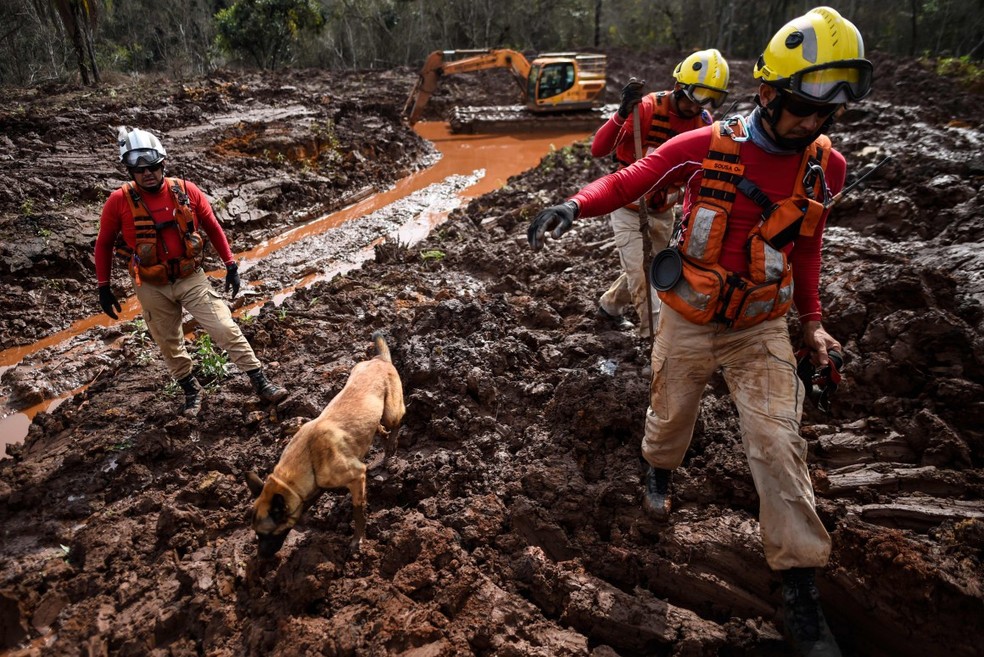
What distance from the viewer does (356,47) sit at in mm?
25891

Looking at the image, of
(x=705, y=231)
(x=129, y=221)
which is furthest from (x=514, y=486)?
(x=129, y=221)

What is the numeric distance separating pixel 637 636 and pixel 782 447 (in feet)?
3.78

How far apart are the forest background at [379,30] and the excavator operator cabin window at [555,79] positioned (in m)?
11.1

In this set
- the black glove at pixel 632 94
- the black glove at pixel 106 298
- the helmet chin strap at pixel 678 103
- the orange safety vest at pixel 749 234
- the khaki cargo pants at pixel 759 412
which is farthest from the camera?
the black glove at pixel 106 298

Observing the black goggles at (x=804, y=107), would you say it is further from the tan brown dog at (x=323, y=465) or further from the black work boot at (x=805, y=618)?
the tan brown dog at (x=323, y=465)

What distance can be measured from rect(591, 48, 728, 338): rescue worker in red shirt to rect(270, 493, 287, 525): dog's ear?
267 centimetres

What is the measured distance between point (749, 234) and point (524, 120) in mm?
14493

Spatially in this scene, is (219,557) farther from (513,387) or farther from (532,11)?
(532,11)

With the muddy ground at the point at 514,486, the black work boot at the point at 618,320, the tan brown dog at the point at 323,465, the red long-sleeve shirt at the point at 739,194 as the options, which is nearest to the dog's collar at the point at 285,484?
the tan brown dog at the point at 323,465

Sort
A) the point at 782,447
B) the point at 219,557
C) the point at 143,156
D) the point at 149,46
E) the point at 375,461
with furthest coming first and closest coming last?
the point at 149,46 < the point at 143,156 < the point at 375,461 < the point at 219,557 < the point at 782,447

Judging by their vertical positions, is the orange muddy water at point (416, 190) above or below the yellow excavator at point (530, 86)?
below

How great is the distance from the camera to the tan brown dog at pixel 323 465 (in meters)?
2.92

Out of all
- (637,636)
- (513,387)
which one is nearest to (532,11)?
(513,387)

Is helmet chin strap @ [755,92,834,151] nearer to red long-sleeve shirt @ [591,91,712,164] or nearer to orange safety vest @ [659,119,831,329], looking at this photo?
orange safety vest @ [659,119,831,329]
